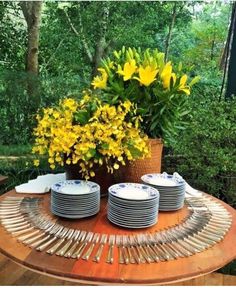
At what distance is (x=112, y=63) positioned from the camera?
1.56 metres

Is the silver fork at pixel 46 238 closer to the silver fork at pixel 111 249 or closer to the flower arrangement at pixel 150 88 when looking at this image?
the silver fork at pixel 111 249

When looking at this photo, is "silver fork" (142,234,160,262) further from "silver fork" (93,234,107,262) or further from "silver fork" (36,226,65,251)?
"silver fork" (36,226,65,251)

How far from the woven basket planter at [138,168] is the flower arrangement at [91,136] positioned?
71 millimetres

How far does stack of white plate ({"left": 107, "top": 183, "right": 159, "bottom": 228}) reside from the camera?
3.91ft

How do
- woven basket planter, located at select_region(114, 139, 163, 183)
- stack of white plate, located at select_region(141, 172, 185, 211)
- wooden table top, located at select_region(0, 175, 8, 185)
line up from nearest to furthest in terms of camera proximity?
stack of white plate, located at select_region(141, 172, 185, 211)
woven basket planter, located at select_region(114, 139, 163, 183)
wooden table top, located at select_region(0, 175, 8, 185)

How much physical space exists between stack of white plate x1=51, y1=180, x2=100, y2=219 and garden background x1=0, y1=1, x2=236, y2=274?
1392 millimetres

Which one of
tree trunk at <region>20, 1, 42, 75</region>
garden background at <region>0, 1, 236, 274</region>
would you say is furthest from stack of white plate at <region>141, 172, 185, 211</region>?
tree trunk at <region>20, 1, 42, 75</region>

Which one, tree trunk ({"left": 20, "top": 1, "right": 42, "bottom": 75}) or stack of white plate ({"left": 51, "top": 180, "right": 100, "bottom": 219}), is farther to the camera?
tree trunk ({"left": 20, "top": 1, "right": 42, "bottom": 75})

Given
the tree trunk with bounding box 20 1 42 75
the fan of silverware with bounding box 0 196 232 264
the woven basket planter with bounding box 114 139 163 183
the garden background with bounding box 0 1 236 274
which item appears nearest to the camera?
the fan of silverware with bounding box 0 196 232 264

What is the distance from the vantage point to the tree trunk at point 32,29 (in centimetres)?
287

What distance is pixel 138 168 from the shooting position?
1516 mm

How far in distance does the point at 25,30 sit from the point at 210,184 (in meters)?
1.86

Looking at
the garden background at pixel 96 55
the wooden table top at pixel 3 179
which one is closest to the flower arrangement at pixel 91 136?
the garden background at pixel 96 55

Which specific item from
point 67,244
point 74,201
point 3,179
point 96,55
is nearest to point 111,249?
point 67,244
